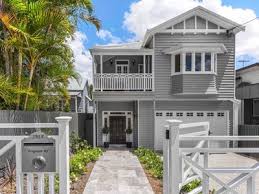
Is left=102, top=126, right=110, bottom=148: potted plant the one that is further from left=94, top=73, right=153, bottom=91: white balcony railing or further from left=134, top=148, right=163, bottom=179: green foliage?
left=134, top=148, right=163, bottom=179: green foliage

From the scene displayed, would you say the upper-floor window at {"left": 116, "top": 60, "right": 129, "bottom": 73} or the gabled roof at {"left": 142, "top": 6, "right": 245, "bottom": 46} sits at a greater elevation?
the gabled roof at {"left": 142, "top": 6, "right": 245, "bottom": 46}

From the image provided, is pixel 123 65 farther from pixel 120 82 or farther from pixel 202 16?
pixel 202 16

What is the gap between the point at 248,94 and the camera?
2223 cm

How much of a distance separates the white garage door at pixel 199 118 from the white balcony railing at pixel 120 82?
6.40 ft

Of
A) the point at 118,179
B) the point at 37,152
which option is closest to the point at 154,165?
the point at 118,179

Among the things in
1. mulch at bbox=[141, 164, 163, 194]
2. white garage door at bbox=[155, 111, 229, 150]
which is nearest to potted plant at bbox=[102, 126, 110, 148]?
white garage door at bbox=[155, 111, 229, 150]

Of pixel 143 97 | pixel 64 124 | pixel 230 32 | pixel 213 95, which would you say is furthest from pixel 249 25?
pixel 64 124

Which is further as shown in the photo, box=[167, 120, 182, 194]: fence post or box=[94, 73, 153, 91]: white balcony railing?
box=[94, 73, 153, 91]: white balcony railing

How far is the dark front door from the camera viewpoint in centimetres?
2017

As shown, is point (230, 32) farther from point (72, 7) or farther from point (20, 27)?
point (20, 27)

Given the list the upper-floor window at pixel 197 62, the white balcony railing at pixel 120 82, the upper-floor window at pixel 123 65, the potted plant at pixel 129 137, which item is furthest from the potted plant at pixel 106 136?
the upper-floor window at pixel 197 62

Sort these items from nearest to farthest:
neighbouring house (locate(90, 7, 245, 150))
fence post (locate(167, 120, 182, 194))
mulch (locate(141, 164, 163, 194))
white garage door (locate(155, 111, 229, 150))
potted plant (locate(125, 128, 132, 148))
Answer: fence post (locate(167, 120, 182, 194)) < mulch (locate(141, 164, 163, 194)) < neighbouring house (locate(90, 7, 245, 150)) < white garage door (locate(155, 111, 229, 150)) < potted plant (locate(125, 128, 132, 148))

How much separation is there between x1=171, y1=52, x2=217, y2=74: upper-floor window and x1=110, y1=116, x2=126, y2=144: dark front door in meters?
5.11

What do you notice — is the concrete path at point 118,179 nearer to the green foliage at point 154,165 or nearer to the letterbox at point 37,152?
the green foliage at point 154,165
